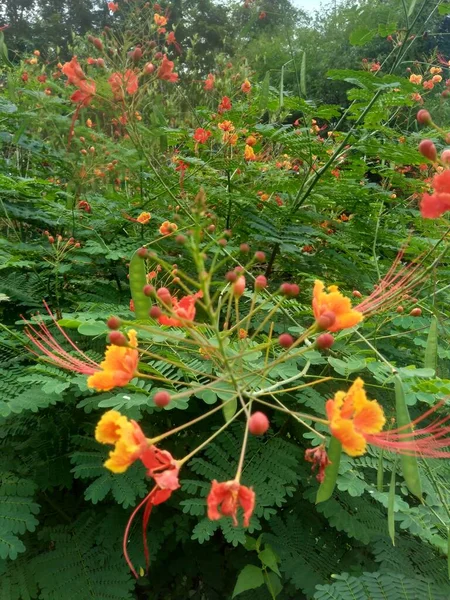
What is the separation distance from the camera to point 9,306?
2131 mm

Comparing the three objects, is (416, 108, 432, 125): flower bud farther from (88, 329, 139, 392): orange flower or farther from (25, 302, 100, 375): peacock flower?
(25, 302, 100, 375): peacock flower

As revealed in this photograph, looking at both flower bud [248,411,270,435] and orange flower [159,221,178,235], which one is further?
orange flower [159,221,178,235]

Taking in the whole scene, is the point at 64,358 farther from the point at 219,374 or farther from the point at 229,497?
the point at 229,497

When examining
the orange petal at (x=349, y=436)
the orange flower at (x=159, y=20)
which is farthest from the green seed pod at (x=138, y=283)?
the orange flower at (x=159, y=20)

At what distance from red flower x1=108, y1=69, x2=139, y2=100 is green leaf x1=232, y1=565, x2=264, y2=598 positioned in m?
1.66

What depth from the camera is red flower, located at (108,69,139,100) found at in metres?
1.83

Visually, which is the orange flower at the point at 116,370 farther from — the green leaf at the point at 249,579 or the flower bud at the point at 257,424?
the green leaf at the point at 249,579

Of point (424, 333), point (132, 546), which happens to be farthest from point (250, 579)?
point (424, 333)

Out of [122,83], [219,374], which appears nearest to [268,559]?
[219,374]

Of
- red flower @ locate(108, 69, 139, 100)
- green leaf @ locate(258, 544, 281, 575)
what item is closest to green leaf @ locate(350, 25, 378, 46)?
red flower @ locate(108, 69, 139, 100)

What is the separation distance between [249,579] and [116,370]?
102cm

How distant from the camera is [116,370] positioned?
85 centimetres

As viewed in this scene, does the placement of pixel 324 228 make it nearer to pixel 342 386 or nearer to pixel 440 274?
pixel 440 274

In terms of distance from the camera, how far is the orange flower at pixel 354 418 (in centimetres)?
76
